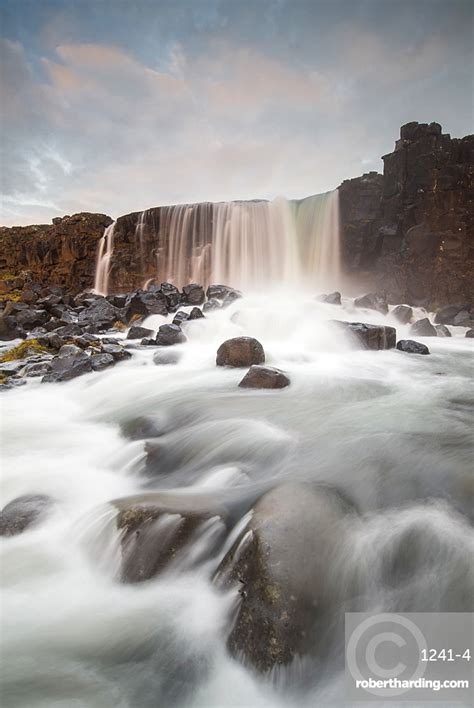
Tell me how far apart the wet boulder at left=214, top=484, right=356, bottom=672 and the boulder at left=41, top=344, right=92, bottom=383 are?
666 centimetres

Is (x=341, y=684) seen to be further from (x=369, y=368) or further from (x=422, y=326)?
(x=422, y=326)

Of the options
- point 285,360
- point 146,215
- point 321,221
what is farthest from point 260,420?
point 146,215

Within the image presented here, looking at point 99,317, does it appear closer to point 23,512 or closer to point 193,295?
point 193,295

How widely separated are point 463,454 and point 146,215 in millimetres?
28910

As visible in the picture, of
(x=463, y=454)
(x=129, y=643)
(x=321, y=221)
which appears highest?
(x=321, y=221)

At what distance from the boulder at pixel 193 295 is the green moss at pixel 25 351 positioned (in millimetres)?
9402

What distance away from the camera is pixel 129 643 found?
233 centimetres

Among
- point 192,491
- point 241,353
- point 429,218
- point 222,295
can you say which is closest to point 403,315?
point 429,218

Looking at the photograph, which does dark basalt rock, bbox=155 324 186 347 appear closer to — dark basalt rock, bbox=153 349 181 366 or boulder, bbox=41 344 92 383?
dark basalt rock, bbox=153 349 181 366

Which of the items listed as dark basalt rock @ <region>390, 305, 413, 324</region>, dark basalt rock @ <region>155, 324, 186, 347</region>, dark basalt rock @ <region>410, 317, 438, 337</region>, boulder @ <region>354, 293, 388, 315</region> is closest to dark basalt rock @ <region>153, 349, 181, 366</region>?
dark basalt rock @ <region>155, 324, 186, 347</region>

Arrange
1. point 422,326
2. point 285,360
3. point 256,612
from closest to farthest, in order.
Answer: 1. point 256,612
2. point 285,360
3. point 422,326

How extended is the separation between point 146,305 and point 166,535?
1607cm

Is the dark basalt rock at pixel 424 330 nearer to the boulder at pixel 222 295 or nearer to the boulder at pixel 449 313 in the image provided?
the boulder at pixel 449 313

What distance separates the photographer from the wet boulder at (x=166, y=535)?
2.70 m
